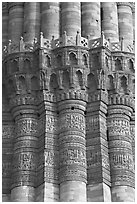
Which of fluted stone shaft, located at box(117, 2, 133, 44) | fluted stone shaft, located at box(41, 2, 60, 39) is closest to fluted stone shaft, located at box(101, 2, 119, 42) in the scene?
fluted stone shaft, located at box(117, 2, 133, 44)

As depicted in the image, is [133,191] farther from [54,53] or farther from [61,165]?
[54,53]

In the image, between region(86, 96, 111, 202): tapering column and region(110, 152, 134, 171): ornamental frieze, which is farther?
region(110, 152, 134, 171): ornamental frieze

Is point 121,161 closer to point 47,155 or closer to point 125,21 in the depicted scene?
point 47,155

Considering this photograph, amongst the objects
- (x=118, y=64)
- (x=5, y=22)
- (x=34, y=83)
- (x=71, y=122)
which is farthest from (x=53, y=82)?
(x=5, y=22)

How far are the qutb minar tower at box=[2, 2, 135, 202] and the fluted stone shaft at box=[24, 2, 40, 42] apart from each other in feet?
0.10

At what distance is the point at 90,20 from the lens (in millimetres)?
22594

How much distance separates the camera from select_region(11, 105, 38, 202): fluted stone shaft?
19859mm

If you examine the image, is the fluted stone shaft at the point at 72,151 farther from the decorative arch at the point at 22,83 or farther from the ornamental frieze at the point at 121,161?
the decorative arch at the point at 22,83

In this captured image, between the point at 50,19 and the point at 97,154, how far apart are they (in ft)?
16.0

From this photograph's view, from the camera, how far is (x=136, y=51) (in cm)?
2197

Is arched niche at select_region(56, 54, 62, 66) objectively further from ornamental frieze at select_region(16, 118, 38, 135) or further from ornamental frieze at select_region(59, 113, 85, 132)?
ornamental frieze at select_region(16, 118, 38, 135)

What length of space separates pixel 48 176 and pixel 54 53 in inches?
155

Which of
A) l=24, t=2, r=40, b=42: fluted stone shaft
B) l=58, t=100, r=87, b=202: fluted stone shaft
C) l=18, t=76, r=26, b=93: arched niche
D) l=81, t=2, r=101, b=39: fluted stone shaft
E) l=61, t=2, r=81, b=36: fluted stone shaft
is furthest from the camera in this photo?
l=24, t=2, r=40, b=42: fluted stone shaft

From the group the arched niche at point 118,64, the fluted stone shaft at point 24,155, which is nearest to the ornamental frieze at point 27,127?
the fluted stone shaft at point 24,155
